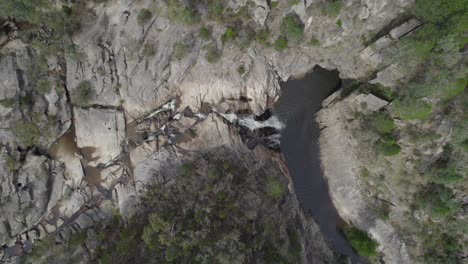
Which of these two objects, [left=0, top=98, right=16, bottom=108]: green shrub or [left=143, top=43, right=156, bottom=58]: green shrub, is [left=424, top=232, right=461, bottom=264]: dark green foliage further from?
[left=0, top=98, right=16, bottom=108]: green shrub

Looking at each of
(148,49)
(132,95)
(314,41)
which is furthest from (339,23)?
(132,95)

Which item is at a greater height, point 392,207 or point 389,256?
point 392,207

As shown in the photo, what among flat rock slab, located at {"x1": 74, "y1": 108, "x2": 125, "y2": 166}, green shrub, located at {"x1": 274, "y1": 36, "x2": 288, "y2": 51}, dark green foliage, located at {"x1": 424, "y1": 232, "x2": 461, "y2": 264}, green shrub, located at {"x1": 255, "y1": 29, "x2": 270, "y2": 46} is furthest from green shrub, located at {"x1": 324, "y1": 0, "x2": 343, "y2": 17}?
dark green foliage, located at {"x1": 424, "y1": 232, "x2": 461, "y2": 264}

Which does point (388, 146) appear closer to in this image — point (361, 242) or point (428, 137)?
point (428, 137)

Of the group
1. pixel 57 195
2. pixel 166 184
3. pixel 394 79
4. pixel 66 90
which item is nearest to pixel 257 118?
pixel 166 184

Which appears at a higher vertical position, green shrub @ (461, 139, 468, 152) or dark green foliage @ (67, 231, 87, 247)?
dark green foliage @ (67, 231, 87, 247)

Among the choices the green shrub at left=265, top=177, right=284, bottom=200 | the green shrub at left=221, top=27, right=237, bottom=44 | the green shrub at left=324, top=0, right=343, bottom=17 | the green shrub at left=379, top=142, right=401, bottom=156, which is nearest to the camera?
the green shrub at left=324, top=0, right=343, bottom=17

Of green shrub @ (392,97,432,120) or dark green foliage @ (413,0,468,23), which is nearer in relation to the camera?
dark green foliage @ (413,0,468,23)

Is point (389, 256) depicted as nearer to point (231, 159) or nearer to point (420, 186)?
point (420, 186)
